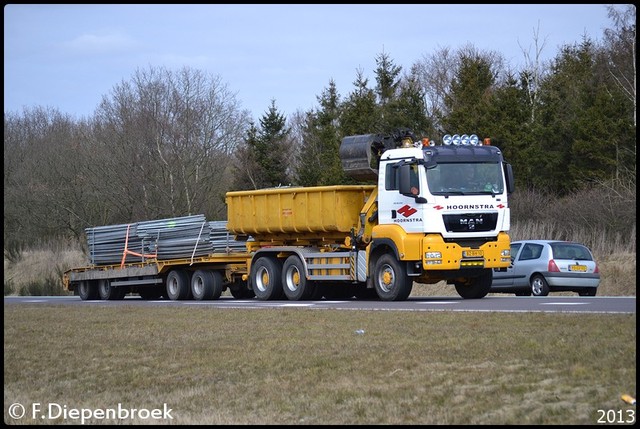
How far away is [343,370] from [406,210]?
11504mm

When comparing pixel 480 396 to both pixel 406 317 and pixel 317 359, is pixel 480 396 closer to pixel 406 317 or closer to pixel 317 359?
pixel 317 359

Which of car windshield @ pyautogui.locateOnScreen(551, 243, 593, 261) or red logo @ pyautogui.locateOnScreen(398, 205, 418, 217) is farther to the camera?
car windshield @ pyautogui.locateOnScreen(551, 243, 593, 261)

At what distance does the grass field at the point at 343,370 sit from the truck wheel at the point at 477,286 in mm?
6856

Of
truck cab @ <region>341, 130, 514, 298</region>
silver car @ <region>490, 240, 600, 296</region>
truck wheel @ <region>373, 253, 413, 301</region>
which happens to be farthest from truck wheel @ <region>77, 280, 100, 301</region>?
silver car @ <region>490, 240, 600, 296</region>

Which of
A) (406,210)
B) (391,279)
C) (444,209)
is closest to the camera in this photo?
(444,209)

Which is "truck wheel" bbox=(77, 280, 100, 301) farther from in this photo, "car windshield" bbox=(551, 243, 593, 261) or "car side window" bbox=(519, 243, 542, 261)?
"car windshield" bbox=(551, 243, 593, 261)

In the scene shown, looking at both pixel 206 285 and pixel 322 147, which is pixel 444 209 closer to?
pixel 206 285

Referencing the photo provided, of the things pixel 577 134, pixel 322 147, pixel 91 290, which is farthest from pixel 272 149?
pixel 91 290

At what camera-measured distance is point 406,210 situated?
23328mm

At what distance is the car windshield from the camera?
90.1 feet

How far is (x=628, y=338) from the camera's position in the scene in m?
12.4

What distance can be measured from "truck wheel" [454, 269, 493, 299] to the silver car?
216cm

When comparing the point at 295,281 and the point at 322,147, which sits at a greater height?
the point at 322,147

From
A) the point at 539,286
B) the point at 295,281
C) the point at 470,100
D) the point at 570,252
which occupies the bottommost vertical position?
the point at 539,286
